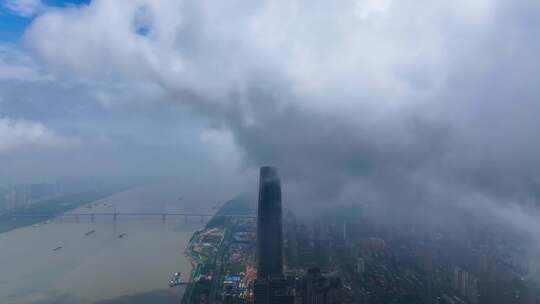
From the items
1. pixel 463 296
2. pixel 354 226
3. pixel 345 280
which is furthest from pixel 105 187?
pixel 463 296

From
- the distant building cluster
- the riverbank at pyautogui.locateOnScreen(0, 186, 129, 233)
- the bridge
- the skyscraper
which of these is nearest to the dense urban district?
the skyscraper

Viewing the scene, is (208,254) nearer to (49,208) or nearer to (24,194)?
(49,208)

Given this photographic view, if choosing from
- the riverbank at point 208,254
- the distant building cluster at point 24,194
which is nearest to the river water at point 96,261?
the riverbank at point 208,254

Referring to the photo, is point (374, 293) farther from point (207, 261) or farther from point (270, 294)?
point (207, 261)

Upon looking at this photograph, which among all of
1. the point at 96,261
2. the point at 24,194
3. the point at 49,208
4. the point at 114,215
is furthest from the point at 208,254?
the point at 24,194

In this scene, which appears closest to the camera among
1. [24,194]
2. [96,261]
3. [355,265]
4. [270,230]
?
[270,230]

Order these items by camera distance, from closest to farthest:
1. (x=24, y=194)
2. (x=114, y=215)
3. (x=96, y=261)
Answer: (x=96, y=261) < (x=114, y=215) < (x=24, y=194)
